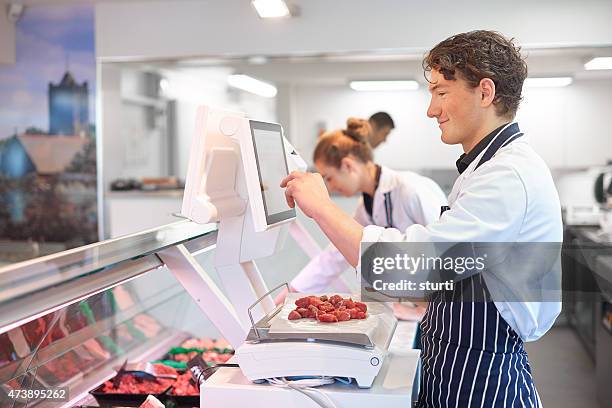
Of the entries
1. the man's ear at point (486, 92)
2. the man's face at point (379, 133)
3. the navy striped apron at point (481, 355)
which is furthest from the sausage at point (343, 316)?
the man's face at point (379, 133)

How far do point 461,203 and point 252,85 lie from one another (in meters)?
5.04

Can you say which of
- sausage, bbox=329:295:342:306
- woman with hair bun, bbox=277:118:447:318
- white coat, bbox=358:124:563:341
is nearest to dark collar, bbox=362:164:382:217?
woman with hair bun, bbox=277:118:447:318

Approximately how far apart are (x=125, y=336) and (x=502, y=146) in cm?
139

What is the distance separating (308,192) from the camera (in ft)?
5.51

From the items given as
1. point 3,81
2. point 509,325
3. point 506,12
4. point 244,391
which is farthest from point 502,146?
point 3,81

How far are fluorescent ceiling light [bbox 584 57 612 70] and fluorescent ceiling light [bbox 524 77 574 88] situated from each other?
0.18 m

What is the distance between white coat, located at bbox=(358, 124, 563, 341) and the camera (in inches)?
57.5

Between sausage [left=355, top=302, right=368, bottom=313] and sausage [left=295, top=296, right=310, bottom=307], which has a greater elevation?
sausage [left=295, top=296, right=310, bottom=307]

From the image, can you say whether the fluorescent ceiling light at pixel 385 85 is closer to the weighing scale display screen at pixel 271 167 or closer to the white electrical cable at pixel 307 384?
the weighing scale display screen at pixel 271 167

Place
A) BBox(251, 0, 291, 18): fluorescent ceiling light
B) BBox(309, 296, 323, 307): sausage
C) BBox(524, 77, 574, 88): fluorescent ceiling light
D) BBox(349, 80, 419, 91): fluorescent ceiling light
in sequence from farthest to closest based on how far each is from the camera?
BBox(349, 80, 419, 91): fluorescent ceiling light < BBox(524, 77, 574, 88): fluorescent ceiling light < BBox(251, 0, 291, 18): fluorescent ceiling light < BBox(309, 296, 323, 307): sausage

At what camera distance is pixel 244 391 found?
1.55 metres

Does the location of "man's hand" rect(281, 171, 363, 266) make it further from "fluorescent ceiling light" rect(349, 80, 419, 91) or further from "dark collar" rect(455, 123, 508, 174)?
"fluorescent ceiling light" rect(349, 80, 419, 91)

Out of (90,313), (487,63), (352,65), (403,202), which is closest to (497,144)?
(487,63)

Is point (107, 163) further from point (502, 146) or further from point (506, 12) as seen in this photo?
point (502, 146)
